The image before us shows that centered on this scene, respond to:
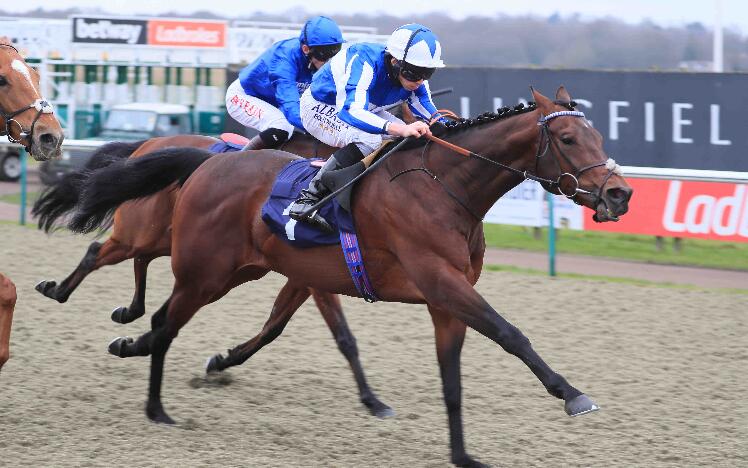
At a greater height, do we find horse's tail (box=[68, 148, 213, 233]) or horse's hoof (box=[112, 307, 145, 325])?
horse's tail (box=[68, 148, 213, 233])

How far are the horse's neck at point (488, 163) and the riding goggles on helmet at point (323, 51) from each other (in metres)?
1.79

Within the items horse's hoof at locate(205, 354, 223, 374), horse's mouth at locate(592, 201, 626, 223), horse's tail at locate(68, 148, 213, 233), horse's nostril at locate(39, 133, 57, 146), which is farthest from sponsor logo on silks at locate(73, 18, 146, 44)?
horse's mouth at locate(592, 201, 626, 223)

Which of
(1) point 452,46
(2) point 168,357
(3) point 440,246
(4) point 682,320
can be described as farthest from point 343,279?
(1) point 452,46

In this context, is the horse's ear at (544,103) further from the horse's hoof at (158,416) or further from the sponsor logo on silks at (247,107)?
the sponsor logo on silks at (247,107)

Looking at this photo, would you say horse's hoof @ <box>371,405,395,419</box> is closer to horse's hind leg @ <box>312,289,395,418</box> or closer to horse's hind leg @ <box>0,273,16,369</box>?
horse's hind leg @ <box>312,289,395,418</box>

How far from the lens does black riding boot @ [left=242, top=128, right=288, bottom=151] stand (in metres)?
6.25

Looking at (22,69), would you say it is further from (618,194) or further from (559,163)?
(618,194)

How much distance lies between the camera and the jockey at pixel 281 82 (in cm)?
630

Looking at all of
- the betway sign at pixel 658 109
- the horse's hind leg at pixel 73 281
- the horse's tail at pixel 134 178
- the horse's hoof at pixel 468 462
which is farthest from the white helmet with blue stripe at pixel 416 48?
the betway sign at pixel 658 109

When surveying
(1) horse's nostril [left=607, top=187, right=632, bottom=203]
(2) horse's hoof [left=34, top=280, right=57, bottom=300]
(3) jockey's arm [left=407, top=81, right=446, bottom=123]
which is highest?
(3) jockey's arm [left=407, top=81, right=446, bottom=123]

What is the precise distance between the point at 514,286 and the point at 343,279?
4.22 meters

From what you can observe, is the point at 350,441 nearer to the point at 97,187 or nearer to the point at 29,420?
the point at 29,420

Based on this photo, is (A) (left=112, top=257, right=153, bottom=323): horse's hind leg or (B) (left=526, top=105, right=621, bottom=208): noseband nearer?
(B) (left=526, top=105, right=621, bottom=208): noseband

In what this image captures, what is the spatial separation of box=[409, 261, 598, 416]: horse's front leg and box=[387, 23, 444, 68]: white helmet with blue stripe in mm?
892
